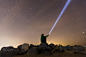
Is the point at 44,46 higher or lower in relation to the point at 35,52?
higher

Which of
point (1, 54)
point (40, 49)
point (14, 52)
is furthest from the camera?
point (40, 49)

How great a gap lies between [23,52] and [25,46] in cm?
117

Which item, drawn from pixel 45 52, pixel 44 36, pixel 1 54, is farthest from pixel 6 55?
pixel 44 36

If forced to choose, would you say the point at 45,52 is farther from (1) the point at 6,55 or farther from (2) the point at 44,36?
(1) the point at 6,55

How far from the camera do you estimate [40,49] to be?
1064 centimetres

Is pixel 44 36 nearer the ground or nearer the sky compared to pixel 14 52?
nearer the sky

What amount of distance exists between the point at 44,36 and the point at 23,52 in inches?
194

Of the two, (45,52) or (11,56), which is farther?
(45,52)

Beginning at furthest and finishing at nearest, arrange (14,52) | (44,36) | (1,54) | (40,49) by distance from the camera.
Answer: (44,36)
(40,49)
(14,52)
(1,54)

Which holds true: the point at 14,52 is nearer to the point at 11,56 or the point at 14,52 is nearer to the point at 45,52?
the point at 11,56

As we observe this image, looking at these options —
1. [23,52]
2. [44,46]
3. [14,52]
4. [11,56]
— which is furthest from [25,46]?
[44,46]

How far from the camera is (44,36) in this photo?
41.2 ft

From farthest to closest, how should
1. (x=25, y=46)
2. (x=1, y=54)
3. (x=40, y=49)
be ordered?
(x=25, y=46) → (x=40, y=49) → (x=1, y=54)

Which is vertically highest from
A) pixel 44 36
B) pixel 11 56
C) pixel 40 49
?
pixel 44 36
